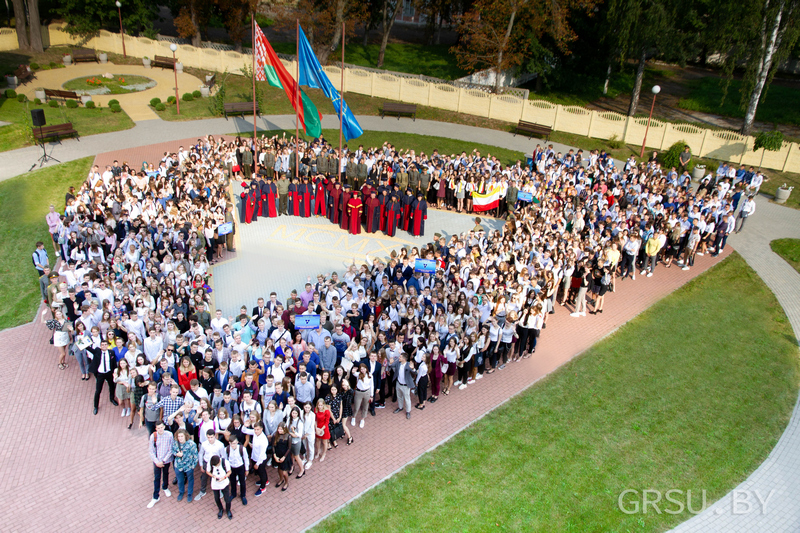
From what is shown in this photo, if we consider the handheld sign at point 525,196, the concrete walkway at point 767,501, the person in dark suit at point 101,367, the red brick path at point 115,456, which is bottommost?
the red brick path at point 115,456

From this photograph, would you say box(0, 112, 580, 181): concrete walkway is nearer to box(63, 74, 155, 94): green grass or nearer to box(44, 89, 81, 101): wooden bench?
box(44, 89, 81, 101): wooden bench

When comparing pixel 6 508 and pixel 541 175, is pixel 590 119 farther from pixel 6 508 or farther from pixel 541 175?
pixel 6 508

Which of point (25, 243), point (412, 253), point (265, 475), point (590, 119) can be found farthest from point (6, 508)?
point (590, 119)

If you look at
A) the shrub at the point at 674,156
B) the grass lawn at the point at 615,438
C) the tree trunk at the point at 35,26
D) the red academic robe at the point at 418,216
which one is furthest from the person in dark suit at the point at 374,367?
the tree trunk at the point at 35,26

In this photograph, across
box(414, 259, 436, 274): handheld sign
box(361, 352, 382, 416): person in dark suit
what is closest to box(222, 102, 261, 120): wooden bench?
box(414, 259, 436, 274): handheld sign

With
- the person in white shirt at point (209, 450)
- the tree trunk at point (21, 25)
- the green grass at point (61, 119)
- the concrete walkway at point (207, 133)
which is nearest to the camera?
the person in white shirt at point (209, 450)

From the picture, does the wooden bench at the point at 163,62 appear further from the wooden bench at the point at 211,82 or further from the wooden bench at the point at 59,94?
the wooden bench at the point at 59,94

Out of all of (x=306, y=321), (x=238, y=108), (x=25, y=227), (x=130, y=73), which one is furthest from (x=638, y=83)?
(x=25, y=227)
